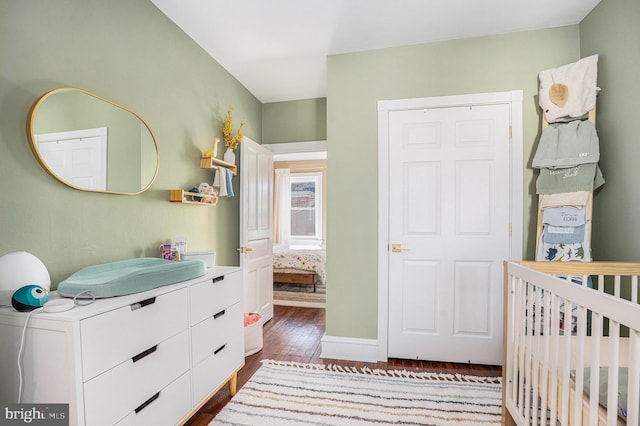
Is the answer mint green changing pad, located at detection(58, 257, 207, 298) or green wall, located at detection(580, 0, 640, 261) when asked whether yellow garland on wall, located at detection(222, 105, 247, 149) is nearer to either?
mint green changing pad, located at detection(58, 257, 207, 298)

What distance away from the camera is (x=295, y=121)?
11.2 feet

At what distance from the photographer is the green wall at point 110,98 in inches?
48.3

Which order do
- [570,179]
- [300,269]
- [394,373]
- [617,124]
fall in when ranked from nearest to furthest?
[617,124]
[570,179]
[394,373]
[300,269]

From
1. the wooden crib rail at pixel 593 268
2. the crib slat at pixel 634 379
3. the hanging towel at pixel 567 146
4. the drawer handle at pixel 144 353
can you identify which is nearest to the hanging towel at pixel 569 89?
the hanging towel at pixel 567 146

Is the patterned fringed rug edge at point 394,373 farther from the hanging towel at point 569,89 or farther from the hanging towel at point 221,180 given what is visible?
the hanging towel at point 569,89

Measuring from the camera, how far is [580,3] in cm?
194

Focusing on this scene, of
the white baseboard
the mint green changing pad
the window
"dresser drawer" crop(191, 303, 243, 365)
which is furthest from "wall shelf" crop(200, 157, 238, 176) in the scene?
the window

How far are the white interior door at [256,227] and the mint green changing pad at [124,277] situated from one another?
1160 mm

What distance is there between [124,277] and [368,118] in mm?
1986

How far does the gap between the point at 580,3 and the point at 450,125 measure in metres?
1.02

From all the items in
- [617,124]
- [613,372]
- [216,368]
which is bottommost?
[216,368]

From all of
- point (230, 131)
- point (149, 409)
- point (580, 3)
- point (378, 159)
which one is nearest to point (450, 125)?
point (378, 159)

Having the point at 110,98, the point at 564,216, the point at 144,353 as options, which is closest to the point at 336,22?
the point at 110,98

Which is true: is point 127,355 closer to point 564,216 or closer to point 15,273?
point 15,273
